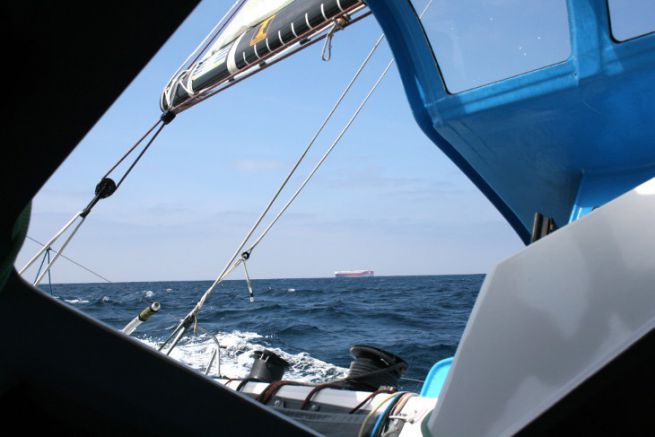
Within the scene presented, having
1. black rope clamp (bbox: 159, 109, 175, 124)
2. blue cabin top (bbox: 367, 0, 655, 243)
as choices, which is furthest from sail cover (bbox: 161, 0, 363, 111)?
blue cabin top (bbox: 367, 0, 655, 243)

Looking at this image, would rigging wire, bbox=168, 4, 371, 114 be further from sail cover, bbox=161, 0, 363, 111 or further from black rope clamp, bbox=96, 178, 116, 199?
black rope clamp, bbox=96, 178, 116, 199

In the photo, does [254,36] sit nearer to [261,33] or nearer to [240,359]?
[261,33]

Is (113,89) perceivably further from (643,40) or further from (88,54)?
(643,40)

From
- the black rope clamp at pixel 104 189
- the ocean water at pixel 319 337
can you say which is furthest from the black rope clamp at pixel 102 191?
the ocean water at pixel 319 337

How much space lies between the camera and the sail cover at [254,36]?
387cm

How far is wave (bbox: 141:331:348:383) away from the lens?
22.2ft

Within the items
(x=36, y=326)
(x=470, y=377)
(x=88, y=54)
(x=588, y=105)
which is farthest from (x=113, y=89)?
(x=588, y=105)

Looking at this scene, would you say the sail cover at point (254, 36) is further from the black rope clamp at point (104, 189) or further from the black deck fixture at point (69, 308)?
the black deck fixture at point (69, 308)

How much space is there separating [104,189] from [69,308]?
3.05 m

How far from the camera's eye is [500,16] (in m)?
2.75

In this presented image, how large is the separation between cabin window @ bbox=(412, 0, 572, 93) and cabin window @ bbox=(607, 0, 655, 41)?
212 millimetres

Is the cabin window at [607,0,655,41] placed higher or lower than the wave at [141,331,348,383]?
higher

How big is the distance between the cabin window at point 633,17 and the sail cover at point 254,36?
5.46 feet

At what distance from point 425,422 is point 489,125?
2.42 metres
